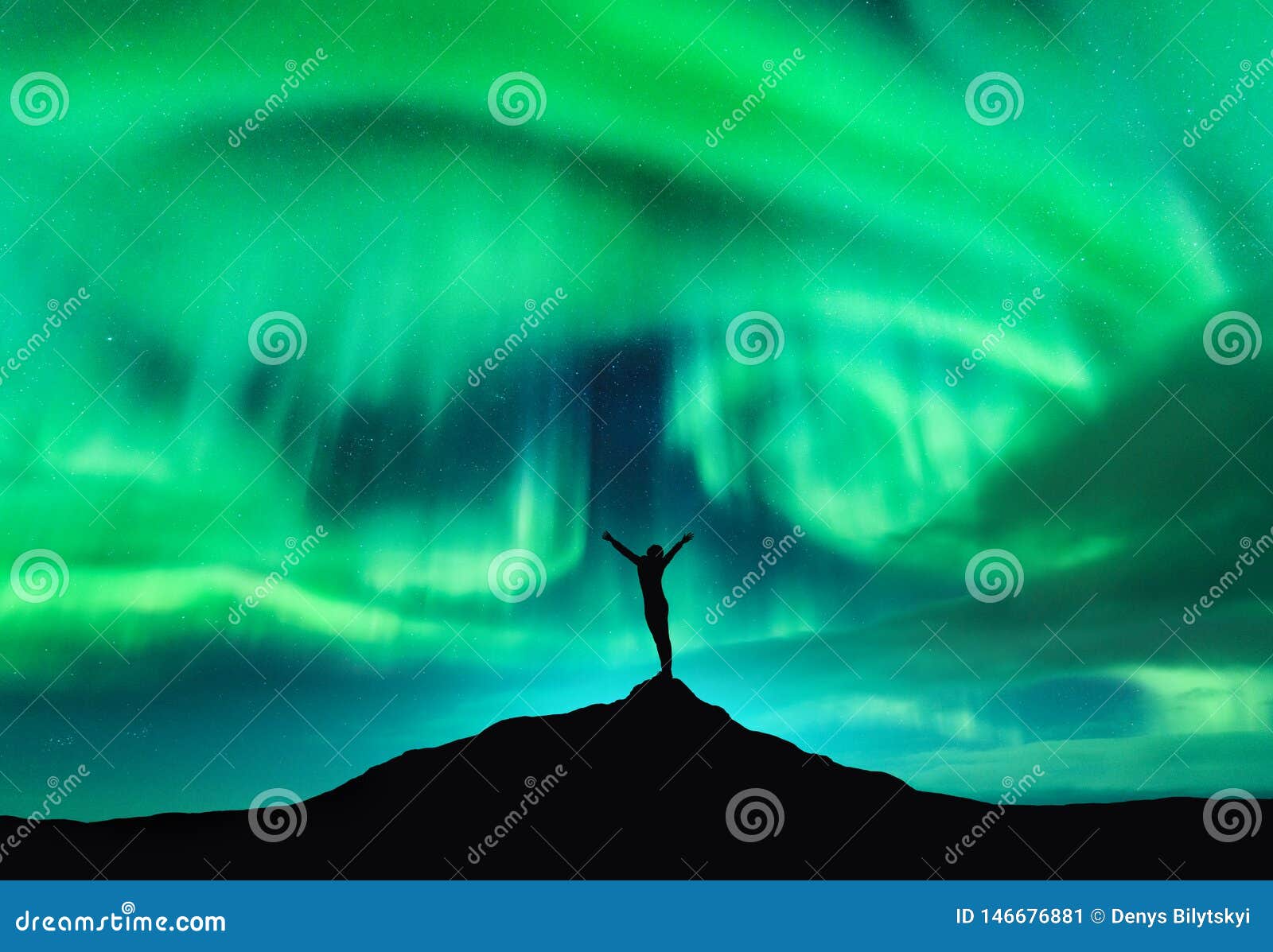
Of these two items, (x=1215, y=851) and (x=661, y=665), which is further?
(x=1215, y=851)

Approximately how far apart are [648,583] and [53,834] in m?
24.2

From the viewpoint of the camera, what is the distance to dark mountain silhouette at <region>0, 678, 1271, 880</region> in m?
27.4

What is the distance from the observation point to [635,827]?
27.0 metres

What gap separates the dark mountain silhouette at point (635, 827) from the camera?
89.8ft

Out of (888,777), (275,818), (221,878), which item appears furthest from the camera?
(275,818)

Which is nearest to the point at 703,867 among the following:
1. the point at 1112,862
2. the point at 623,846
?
the point at 623,846

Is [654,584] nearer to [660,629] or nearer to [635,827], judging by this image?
[660,629]

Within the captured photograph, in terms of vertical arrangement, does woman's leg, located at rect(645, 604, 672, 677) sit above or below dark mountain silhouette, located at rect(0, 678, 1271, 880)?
above

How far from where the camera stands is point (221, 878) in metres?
29.7

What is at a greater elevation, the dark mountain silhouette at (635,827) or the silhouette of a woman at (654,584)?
the silhouette of a woman at (654,584)

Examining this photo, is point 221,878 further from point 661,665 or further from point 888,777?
point 888,777

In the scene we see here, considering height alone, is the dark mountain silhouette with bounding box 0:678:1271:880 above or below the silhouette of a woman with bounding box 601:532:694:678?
below

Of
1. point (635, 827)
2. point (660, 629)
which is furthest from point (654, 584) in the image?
point (635, 827)

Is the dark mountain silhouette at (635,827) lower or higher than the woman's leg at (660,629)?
lower
